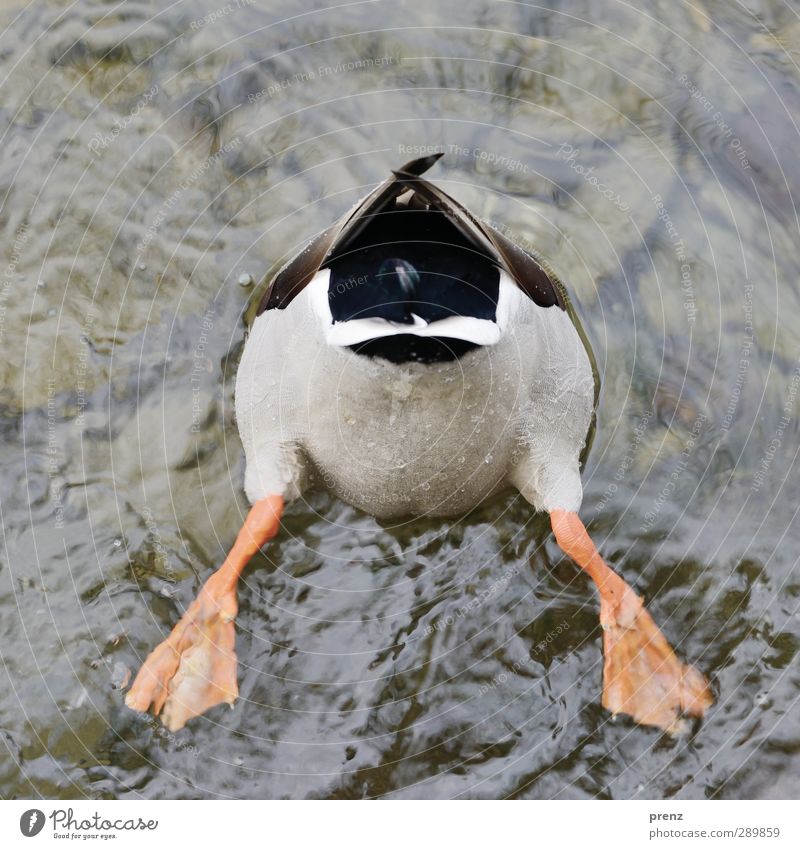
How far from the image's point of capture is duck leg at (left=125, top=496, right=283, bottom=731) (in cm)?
415

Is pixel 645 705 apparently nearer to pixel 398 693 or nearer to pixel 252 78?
pixel 398 693

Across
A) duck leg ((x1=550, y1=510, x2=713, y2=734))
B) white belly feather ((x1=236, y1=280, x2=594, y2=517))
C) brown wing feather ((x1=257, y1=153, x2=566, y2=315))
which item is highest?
brown wing feather ((x1=257, y1=153, x2=566, y2=315))

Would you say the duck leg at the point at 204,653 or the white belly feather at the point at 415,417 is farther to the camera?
the duck leg at the point at 204,653

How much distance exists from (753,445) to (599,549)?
1035 mm

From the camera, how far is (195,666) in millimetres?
4184

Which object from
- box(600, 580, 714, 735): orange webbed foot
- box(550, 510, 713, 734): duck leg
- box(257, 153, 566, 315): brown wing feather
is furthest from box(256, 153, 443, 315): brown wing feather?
box(600, 580, 714, 735): orange webbed foot

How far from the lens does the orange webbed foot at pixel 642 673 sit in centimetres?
411
